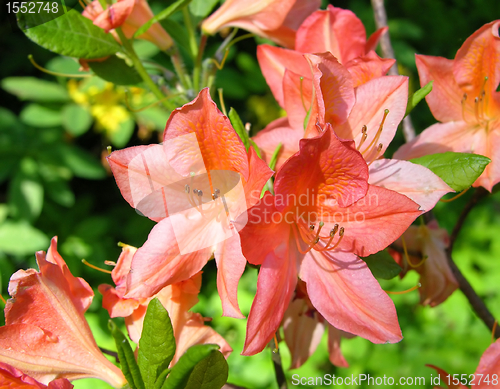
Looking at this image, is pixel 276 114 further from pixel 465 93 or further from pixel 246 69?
pixel 465 93

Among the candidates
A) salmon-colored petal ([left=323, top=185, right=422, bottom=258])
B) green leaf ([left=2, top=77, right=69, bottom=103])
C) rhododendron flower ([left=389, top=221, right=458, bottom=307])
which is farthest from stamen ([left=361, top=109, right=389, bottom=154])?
green leaf ([left=2, top=77, right=69, bottom=103])

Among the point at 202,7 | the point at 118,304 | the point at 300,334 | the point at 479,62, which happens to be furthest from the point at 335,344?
the point at 202,7

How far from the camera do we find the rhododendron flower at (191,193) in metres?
0.50

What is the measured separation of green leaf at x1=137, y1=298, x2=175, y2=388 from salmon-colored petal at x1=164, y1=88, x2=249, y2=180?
18 centimetres

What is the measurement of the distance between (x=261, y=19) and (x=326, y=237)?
41cm

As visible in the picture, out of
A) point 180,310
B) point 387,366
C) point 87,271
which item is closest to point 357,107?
point 180,310

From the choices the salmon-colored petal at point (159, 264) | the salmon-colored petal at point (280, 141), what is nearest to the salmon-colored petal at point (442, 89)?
the salmon-colored petal at point (280, 141)

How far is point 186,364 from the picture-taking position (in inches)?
17.6

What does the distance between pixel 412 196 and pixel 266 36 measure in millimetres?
421

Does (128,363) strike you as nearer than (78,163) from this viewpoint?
Yes

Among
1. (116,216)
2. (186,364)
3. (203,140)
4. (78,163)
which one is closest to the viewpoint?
(186,364)

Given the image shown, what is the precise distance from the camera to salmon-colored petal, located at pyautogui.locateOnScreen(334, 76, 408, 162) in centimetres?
60

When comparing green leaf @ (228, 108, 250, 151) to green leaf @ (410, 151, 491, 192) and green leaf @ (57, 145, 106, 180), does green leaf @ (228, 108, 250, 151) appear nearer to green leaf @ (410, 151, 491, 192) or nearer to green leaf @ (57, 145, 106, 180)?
green leaf @ (410, 151, 491, 192)

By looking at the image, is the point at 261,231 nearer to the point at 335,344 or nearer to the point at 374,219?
the point at 374,219
